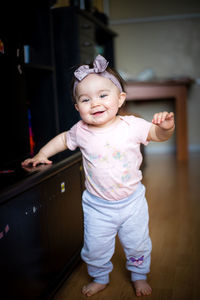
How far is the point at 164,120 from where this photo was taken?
1.21m

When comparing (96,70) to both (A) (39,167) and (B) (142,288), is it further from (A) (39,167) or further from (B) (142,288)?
(B) (142,288)

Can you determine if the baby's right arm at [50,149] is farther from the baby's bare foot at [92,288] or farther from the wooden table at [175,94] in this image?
the wooden table at [175,94]

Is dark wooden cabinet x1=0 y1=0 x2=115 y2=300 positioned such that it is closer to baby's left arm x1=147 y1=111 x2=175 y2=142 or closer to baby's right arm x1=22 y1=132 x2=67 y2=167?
baby's right arm x1=22 y1=132 x2=67 y2=167

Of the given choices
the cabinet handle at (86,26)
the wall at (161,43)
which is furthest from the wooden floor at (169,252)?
the wall at (161,43)

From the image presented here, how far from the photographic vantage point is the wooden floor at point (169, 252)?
1.45 meters

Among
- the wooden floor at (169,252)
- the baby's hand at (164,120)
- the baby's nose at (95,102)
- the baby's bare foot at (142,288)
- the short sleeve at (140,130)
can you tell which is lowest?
the wooden floor at (169,252)

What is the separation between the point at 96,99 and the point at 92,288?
747 mm

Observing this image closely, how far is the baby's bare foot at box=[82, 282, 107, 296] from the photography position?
1.44 m

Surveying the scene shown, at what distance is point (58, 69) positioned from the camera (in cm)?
239

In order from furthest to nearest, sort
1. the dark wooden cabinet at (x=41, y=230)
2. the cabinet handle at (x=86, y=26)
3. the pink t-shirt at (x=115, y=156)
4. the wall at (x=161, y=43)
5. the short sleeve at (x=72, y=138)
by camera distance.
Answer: the wall at (x=161, y=43), the cabinet handle at (x=86, y=26), the short sleeve at (x=72, y=138), the pink t-shirt at (x=115, y=156), the dark wooden cabinet at (x=41, y=230)

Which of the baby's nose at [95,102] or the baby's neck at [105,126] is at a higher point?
the baby's nose at [95,102]

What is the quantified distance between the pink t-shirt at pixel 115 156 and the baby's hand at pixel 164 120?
3.9 inches

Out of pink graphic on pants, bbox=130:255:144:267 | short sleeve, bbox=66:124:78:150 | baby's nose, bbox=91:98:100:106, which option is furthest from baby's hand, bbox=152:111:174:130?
pink graphic on pants, bbox=130:255:144:267

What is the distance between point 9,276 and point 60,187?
1.57 feet
